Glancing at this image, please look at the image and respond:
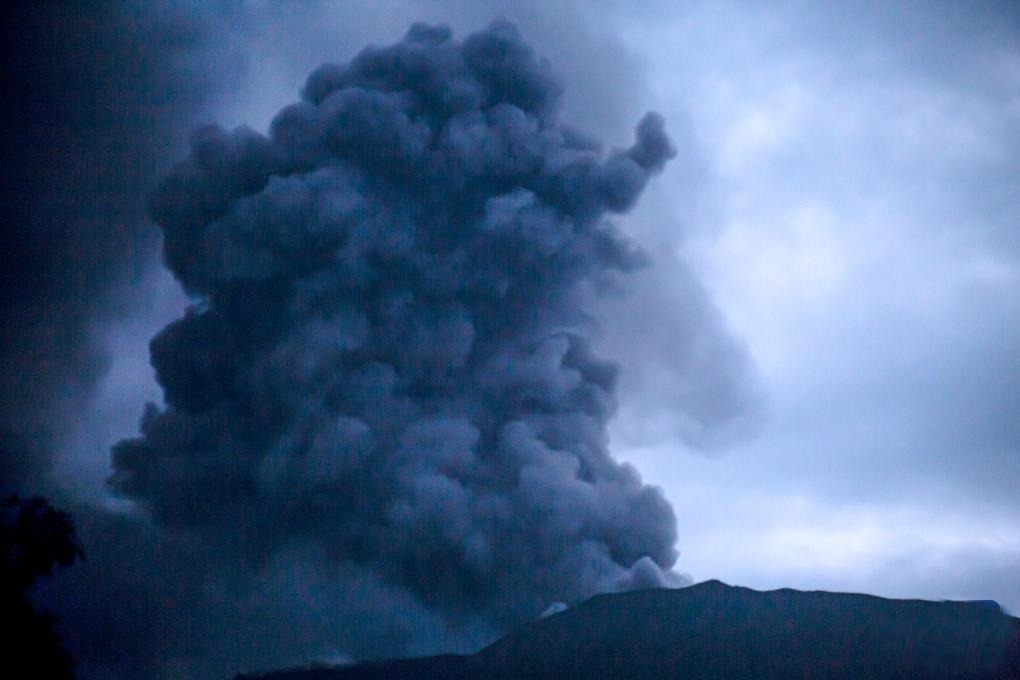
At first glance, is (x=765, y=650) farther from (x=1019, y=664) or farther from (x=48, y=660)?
(x=48, y=660)

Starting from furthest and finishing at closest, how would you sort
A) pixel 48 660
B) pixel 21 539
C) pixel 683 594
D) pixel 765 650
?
1. pixel 683 594
2. pixel 765 650
3. pixel 21 539
4. pixel 48 660

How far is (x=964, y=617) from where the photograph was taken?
129 feet

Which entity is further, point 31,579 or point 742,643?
point 742,643

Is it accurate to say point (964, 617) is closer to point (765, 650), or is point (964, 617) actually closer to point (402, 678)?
point (765, 650)

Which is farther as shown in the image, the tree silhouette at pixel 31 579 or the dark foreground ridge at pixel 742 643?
the dark foreground ridge at pixel 742 643

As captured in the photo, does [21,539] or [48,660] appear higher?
[21,539]

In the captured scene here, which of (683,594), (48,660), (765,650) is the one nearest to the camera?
(48,660)

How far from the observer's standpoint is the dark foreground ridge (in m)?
36.5

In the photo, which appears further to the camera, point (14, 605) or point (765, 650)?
point (765, 650)

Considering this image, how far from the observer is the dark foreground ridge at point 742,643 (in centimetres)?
3647

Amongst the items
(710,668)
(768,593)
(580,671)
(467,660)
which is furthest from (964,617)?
(467,660)

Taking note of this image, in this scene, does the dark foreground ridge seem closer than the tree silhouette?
No

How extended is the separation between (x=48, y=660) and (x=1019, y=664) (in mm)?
36234

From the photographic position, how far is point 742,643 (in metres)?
38.6
